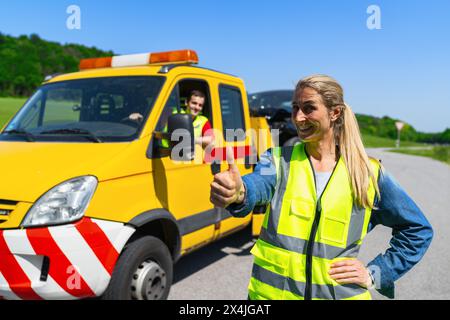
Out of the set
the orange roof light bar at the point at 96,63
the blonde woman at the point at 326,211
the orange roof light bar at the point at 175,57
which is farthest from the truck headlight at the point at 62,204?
the orange roof light bar at the point at 96,63

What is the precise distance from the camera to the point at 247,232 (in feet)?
20.3

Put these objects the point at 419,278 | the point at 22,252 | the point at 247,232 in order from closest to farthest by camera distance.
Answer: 1. the point at 22,252
2. the point at 419,278
3. the point at 247,232

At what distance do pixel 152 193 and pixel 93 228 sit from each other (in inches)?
26.2

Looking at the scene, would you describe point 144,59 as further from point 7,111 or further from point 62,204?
point 7,111

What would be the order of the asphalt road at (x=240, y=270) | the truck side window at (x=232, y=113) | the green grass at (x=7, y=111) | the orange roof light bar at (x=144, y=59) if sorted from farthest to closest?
the green grass at (x=7, y=111) < the truck side window at (x=232, y=113) < the orange roof light bar at (x=144, y=59) < the asphalt road at (x=240, y=270)

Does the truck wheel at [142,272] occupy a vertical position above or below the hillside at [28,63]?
below

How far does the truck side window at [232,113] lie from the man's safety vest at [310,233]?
2.65m

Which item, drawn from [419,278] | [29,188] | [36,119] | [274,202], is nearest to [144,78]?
[36,119]

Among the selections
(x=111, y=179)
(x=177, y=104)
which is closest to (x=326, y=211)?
(x=111, y=179)

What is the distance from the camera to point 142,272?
10.2 ft

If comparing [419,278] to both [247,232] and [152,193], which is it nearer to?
[247,232]

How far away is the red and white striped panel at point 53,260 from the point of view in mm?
2553

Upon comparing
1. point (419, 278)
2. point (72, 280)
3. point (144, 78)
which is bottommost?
point (419, 278)

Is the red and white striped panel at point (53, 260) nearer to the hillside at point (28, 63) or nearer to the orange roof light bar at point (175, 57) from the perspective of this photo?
the orange roof light bar at point (175, 57)
